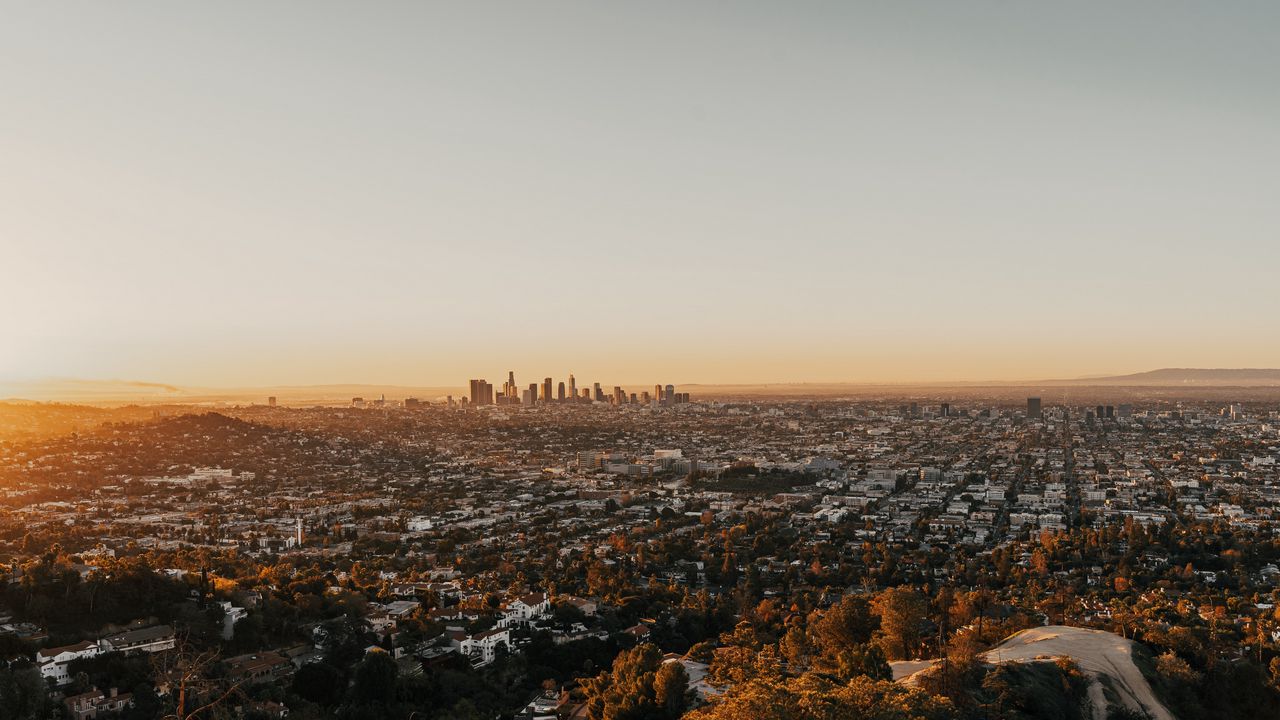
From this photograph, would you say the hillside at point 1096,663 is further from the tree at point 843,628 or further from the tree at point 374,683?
the tree at point 374,683

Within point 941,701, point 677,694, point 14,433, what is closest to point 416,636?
point 677,694

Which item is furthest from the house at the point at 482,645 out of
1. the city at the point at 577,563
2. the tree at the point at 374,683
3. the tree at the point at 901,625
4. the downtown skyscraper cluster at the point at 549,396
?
the downtown skyscraper cluster at the point at 549,396

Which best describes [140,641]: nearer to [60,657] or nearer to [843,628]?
[60,657]

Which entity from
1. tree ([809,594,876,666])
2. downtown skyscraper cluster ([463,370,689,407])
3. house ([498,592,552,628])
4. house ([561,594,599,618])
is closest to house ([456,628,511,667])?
house ([498,592,552,628])

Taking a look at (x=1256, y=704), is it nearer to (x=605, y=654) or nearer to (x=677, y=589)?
(x=605, y=654)

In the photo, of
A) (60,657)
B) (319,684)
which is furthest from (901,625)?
(60,657)

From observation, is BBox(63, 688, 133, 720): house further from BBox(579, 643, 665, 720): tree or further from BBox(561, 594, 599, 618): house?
BBox(561, 594, 599, 618): house
